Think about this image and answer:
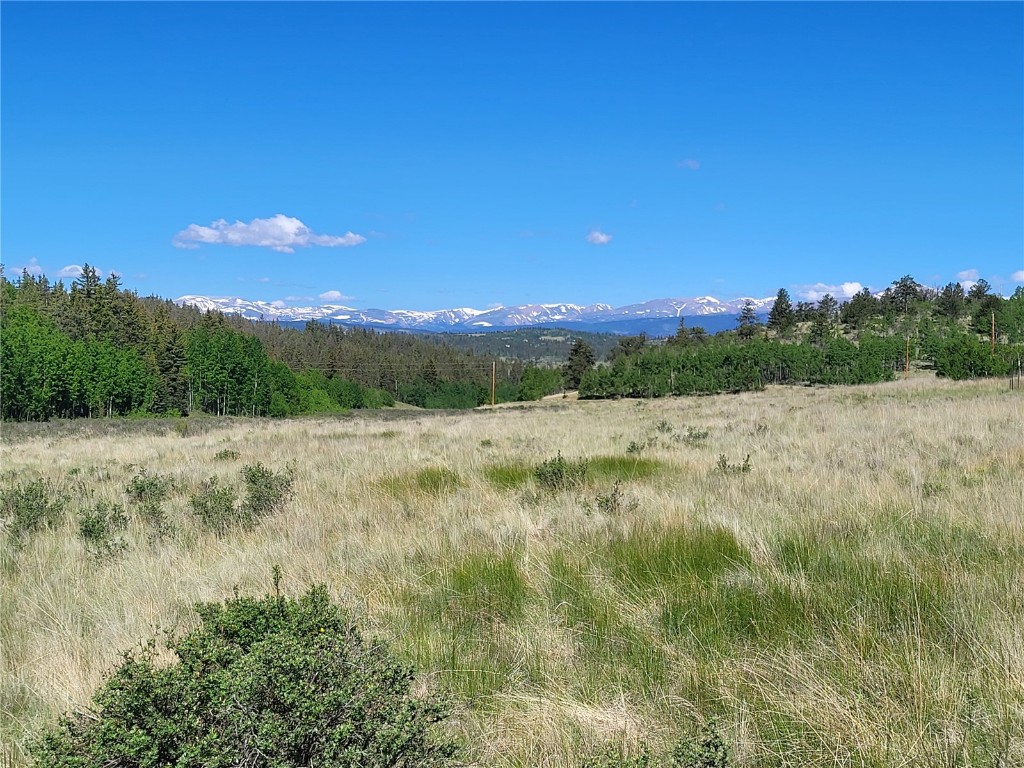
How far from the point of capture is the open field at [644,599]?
8.14ft

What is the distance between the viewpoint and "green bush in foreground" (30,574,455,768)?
1900 millimetres

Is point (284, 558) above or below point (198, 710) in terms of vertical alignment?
below

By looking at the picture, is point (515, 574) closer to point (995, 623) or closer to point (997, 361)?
point (995, 623)

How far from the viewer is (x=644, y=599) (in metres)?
3.78

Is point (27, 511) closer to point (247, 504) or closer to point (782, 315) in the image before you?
point (247, 504)

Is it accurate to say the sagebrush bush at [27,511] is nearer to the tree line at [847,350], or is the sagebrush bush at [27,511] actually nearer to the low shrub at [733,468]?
the low shrub at [733,468]

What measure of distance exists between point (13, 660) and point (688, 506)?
16.5ft

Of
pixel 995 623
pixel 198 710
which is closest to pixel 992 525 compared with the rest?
pixel 995 623

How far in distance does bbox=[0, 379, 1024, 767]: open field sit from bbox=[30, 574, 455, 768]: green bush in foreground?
49 centimetres

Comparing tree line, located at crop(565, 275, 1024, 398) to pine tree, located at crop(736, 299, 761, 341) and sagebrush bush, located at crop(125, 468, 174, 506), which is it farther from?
sagebrush bush, located at crop(125, 468, 174, 506)

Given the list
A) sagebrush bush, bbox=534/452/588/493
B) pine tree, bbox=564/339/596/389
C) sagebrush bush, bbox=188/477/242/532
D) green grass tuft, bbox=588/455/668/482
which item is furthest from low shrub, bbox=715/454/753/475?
pine tree, bbox=564/339/596/389

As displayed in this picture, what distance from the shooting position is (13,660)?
3.38 metres

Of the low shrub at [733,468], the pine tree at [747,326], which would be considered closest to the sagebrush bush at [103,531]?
the low shrub at [733,468]

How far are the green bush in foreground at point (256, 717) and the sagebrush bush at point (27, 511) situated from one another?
16.9ft
